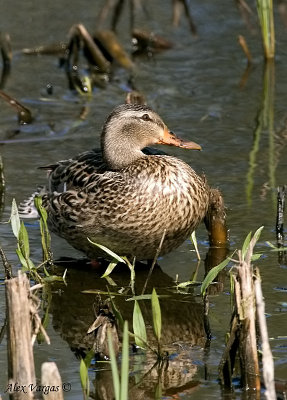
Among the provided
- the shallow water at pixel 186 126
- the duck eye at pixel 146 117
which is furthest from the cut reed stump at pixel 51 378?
the duck eye at pixel 146 117

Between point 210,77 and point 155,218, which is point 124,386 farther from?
point 210,77

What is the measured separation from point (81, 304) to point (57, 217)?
81 centimetres

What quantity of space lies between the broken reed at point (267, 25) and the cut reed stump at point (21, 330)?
6353mm

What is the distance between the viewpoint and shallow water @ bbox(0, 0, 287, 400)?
557 cm

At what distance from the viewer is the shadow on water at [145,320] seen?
4.80m

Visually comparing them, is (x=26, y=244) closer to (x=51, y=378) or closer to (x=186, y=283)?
(x=186, y=283)

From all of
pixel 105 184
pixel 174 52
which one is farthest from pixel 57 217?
pixel 174 52

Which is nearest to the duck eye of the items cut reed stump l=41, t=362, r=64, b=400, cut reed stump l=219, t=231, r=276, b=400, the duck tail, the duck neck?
the duck neck

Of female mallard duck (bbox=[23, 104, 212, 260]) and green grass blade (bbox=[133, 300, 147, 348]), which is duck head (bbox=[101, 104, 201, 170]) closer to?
female mallard duck (bbox=[23, 104, 212, 260])

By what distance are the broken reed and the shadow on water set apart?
13.2 ft

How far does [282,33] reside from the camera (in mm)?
11539

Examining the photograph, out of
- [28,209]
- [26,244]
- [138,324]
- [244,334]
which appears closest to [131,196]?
[26,244]

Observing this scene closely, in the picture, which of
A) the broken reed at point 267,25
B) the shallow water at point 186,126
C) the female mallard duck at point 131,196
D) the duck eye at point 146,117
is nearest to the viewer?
the shallow water at point 186,126

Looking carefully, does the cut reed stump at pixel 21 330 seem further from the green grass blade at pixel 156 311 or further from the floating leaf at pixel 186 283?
the floating leaf at pixel 186 283
